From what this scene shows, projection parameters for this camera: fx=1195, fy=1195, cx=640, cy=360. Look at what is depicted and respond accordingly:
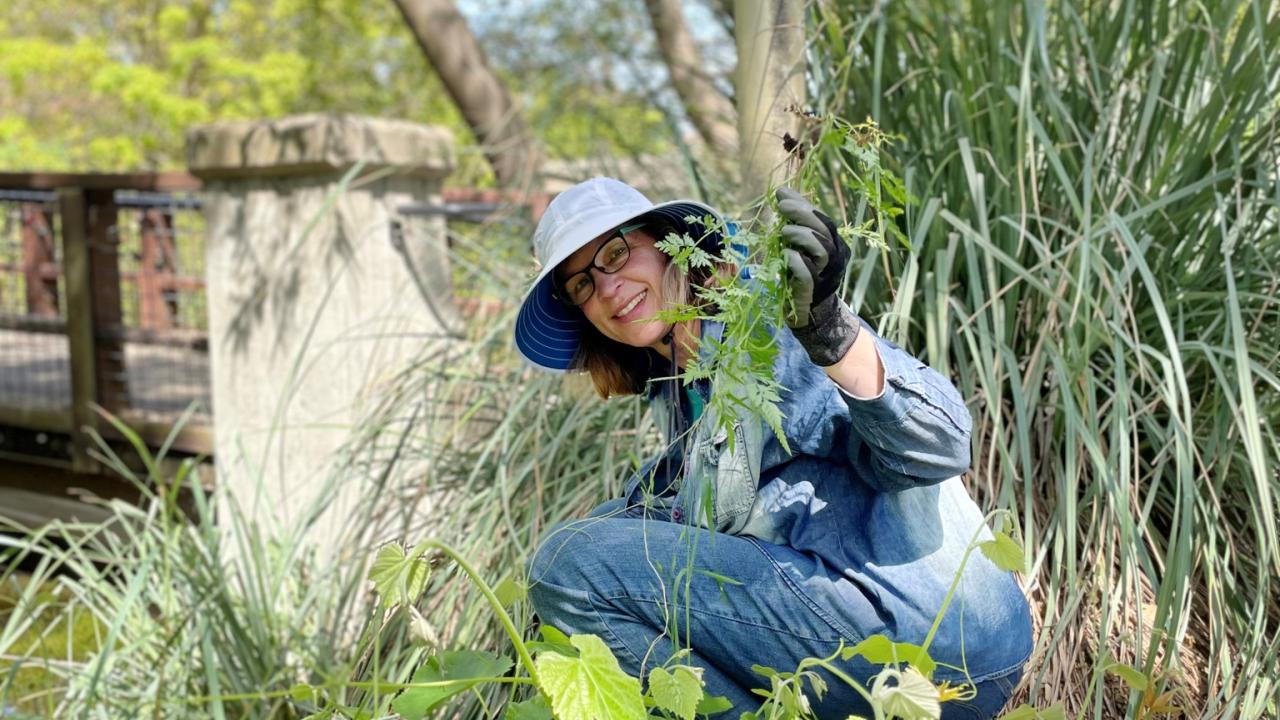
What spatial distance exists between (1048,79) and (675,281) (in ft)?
4.04

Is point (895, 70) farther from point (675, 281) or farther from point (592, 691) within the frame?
point (592, 691)

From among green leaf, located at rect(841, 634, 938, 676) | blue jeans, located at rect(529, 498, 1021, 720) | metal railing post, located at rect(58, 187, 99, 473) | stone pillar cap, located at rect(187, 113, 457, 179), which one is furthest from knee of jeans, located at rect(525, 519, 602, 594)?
metal railing post, located at rect(58, 187, 99, 473)

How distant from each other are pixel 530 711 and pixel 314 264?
9.58 feet

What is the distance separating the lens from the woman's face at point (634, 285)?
1.93 m

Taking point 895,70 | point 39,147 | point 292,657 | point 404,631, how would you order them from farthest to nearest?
point 39,147, point 292,657, point 895,70, point 404,631

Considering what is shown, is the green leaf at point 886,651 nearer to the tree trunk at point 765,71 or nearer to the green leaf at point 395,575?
the green leaf at point 395,575

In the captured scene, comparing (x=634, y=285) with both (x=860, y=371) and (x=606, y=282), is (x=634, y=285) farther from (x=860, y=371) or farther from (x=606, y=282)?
(x=860, y=371)

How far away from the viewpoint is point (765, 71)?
222cm

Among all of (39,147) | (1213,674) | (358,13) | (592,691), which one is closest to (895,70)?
(1213,674)

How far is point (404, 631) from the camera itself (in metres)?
2.59

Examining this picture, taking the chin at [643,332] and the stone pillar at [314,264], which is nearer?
the chin at [643,332]

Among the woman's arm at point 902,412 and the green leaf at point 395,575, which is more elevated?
the woman's arm at point 902,412

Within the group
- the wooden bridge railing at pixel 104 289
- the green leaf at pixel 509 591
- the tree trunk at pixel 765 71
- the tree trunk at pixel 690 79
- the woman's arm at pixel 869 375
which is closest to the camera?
the woman's arm at pixel 869 375

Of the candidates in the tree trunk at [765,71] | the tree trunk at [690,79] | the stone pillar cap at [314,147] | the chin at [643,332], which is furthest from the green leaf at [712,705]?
the tree trunk at [690,79]
